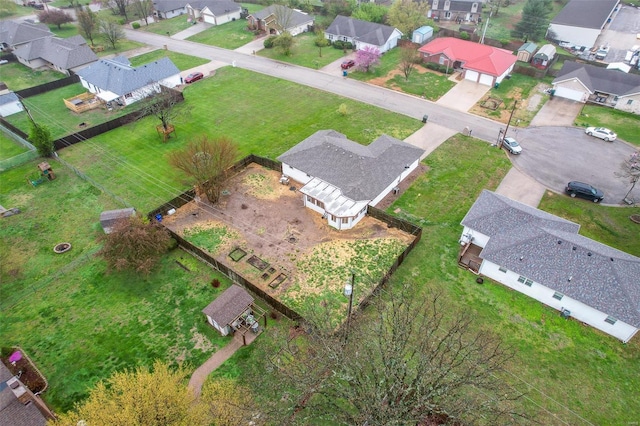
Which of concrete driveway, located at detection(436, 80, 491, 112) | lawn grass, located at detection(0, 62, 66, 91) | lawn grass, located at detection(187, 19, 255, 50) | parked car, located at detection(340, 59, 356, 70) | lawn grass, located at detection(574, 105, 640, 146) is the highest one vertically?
lawn grass, located at detection(187, 19, 255, 50)

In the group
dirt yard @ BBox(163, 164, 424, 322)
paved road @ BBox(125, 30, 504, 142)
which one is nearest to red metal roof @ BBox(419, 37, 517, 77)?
paved road @ BBox(125, 30, 504, 142)

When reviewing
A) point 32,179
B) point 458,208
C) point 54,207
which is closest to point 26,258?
point 54,207

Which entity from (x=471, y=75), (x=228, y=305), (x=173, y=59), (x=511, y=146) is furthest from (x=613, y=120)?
(x=173, y=59)

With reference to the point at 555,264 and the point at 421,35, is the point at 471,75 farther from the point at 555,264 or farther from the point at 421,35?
the point at 555,264

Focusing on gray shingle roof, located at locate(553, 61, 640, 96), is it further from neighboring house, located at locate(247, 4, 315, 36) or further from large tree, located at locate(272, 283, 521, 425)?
neighboring house, located at locate(247, 4, 315, 36)

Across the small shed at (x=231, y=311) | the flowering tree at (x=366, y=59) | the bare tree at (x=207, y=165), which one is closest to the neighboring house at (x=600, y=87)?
the flowering tree at (x=366, y=59)

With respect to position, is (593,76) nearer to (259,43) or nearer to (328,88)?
(328,88)

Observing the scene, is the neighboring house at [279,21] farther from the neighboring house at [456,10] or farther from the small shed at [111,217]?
the small shed at [111,217]
